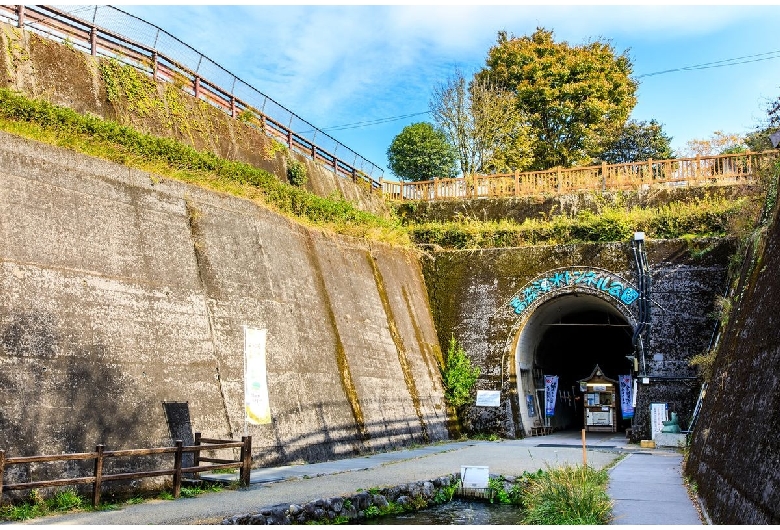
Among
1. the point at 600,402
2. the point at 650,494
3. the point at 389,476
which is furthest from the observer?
the point at 600,402

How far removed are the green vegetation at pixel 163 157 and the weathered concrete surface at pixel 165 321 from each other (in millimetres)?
324

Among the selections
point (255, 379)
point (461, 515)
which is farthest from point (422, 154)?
point (461, 515)

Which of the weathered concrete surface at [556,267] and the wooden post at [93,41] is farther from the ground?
the wooden post at [93,41]

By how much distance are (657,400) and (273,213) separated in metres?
11.6

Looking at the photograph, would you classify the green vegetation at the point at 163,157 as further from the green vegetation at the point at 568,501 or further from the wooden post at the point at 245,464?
the green vegetation at the point at 568,501

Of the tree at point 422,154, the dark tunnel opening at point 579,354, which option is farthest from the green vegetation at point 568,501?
the tree at point 422,154

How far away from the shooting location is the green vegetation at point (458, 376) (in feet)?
72.6

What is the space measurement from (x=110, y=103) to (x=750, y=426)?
43.8 ft

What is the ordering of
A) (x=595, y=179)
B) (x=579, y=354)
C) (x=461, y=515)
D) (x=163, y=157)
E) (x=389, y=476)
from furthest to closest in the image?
1. (x=579, y=354)
2. (x=595, y=179)
3. (x=163, y=157)
4. (x=389, y=476)
5. (x=461, y=515)

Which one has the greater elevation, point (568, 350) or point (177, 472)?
point (568, 350)

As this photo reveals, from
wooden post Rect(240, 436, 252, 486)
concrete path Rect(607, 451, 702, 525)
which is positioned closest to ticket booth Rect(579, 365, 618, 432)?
concrete path Rect(607, 451, 702, 525)

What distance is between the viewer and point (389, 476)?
13039 millimetres

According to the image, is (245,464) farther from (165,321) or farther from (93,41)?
(93,41)

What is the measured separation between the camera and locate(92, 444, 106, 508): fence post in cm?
930
